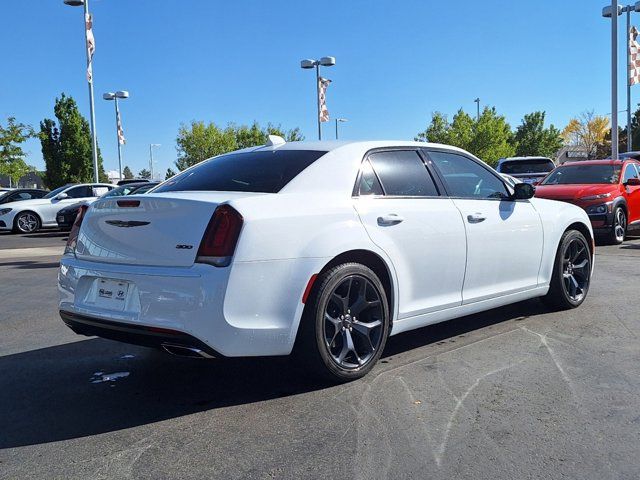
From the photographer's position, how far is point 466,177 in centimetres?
517

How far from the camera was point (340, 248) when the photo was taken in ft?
12.6

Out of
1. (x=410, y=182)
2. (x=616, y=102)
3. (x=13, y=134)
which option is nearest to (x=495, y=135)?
(x=616, y=102)

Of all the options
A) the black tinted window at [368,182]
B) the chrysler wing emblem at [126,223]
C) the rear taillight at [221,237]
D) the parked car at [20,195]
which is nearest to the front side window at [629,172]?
the black tinted window at [368,182]

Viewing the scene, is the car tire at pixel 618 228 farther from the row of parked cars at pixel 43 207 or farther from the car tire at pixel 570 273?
the row of parked cars at pixel 43 207

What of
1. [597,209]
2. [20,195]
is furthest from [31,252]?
[597,209]

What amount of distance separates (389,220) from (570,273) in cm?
269

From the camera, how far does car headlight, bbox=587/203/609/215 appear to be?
11.5 m

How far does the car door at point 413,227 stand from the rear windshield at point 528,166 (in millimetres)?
14843

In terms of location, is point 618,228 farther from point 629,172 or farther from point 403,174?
point 403,174

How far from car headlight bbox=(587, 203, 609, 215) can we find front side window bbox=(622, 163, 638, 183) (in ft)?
4.10

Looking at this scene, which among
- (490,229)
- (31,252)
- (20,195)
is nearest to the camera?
(490,229)

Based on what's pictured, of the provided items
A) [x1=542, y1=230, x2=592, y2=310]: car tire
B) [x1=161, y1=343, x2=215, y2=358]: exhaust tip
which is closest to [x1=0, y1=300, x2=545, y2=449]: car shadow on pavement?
[x1=161, y1=343, x2=215, y2=358]: exhaust tip

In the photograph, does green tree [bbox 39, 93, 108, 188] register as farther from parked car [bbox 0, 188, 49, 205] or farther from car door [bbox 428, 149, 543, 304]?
car door [bbox 428, 149, 543, 304]

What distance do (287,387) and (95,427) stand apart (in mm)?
1182
